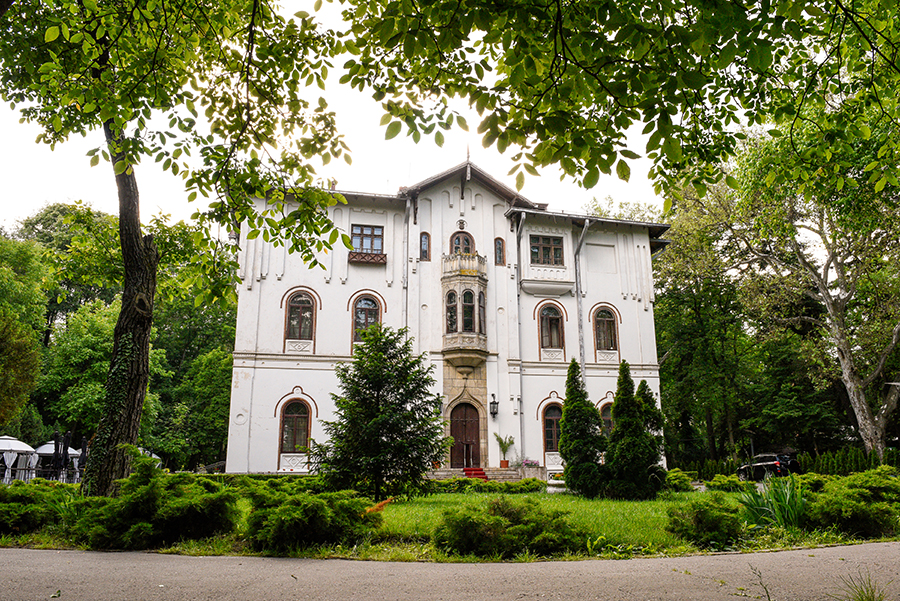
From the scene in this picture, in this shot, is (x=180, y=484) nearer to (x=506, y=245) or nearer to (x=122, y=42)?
(x=122, y=42)

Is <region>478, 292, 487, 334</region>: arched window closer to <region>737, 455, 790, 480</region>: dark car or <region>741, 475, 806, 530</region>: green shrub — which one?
<region>737, 455, 790, 480</region>: dark car

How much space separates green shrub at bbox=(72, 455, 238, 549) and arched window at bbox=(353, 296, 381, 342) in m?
15.6

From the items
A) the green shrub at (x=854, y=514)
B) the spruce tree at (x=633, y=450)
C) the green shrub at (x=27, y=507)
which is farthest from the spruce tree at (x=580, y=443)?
the green shrub at (x=27, y=507)

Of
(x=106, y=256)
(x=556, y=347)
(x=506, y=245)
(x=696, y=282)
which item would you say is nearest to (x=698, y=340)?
(x=696, y=282)

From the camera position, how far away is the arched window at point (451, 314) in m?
23.4

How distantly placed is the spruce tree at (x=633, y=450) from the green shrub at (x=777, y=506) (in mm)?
4610

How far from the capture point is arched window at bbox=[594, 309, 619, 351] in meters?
25.0

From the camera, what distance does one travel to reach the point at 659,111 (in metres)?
4.19

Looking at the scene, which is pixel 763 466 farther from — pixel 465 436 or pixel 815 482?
pixel 815 482

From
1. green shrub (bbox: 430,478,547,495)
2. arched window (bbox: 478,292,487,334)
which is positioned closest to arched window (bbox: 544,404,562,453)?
arched window (bbox: 478,292,487,334)

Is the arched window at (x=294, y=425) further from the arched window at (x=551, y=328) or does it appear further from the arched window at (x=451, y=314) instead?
the arched window at (x=551, y=328)

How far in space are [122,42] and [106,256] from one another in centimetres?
746

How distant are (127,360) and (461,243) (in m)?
16.7

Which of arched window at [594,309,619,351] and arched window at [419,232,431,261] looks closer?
arched window at [419,232,431,261]
